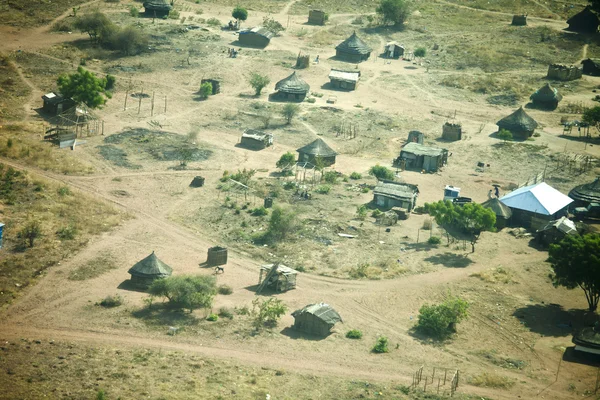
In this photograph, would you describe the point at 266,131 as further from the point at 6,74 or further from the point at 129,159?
the point at 6,74

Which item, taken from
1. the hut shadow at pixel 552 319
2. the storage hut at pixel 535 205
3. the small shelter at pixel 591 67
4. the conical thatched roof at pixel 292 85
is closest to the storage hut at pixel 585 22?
the small shelter at pixel 591 67

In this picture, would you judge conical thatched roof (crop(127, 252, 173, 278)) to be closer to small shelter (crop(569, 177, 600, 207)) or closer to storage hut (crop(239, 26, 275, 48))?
small shelter (crop(569, 177, 600, 207))

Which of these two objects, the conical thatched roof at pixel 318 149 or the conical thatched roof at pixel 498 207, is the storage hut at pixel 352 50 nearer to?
the conical thatched roof at pixel 318 149

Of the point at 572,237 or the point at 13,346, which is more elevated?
the point at 572,237

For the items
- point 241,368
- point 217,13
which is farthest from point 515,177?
point 217,13

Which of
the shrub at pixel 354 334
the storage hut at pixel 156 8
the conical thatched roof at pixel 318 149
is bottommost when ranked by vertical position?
the shrub at pixel 354 334

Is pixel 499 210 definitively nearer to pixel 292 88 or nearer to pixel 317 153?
pixel 317 153
